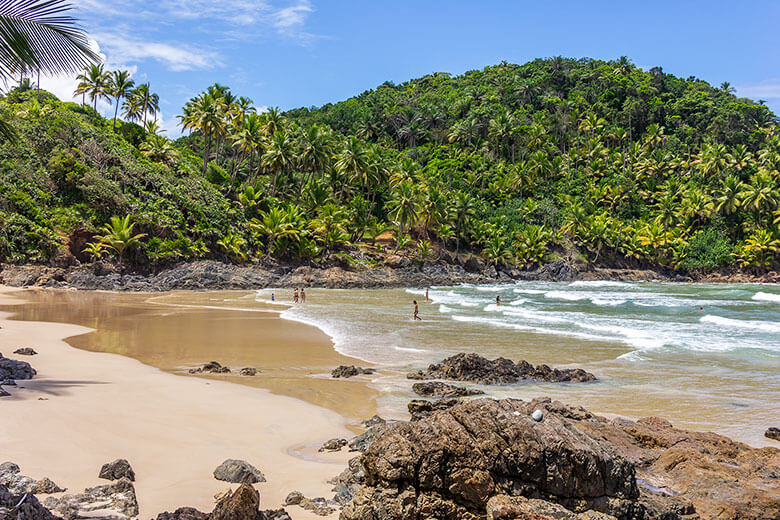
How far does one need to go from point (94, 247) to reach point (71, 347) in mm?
27054

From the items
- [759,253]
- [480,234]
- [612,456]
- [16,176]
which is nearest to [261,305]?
[16,176]

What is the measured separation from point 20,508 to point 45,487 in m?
1.56

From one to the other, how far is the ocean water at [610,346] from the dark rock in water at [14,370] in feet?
21.6

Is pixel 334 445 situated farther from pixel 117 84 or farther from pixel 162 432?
pixel 117 84

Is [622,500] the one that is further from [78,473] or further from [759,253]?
[759,253]

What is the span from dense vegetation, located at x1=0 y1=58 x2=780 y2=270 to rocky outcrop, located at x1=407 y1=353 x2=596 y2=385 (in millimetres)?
33709

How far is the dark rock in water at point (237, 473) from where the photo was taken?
570 cm

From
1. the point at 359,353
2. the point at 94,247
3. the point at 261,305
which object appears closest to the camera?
the point at 359,353

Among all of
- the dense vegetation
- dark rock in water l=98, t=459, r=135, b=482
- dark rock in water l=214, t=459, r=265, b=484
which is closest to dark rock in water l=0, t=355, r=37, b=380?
dark rock in water l=98, t=459, r=135, b=482

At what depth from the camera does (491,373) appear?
13016 millimetres

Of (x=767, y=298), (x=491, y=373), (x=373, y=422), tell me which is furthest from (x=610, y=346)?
(x=767, y=298)

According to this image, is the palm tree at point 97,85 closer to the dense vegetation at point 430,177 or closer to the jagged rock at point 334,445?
the dense vegetation at point 430,177

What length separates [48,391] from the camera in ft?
28.8

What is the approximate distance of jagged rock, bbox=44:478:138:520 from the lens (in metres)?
4.51
